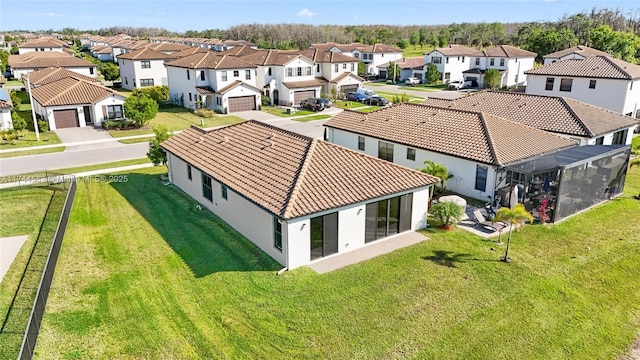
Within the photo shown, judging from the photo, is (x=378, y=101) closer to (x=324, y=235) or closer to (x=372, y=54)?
(x=372, y=54)

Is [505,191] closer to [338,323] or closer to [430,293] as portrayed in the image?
[430,293]

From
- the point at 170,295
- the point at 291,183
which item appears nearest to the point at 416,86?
the point at 291,183

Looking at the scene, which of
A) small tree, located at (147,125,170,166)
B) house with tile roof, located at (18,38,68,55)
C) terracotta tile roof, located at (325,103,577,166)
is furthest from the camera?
house with tile roof, located at (18,38,68,55)

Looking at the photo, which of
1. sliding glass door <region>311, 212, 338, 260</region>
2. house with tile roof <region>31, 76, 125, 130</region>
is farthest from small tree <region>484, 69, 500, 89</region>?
sliding glass door <region>311, 212, 338, 260</region>

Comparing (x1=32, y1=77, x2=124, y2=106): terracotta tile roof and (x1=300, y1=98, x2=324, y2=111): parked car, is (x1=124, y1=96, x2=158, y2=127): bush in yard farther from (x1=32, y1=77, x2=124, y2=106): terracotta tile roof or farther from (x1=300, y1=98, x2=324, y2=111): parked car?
(x1=300, y1=98, x2=324, y2=111): parked car

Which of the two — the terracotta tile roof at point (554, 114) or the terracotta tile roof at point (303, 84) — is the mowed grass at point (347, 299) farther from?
the terracotta tile roof at point (303, 84)

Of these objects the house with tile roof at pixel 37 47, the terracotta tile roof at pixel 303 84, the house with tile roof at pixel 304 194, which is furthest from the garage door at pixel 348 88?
the house with tile roof at pixel 37 47
